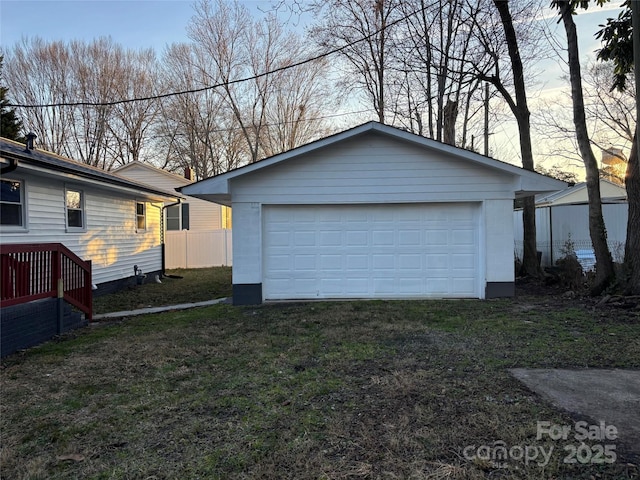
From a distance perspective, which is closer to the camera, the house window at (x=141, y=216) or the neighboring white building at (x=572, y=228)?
the neighboring white building at (x=572, y=228)

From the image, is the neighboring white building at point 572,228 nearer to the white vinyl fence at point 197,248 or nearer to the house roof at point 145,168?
the white vinyl fence at point 197,248

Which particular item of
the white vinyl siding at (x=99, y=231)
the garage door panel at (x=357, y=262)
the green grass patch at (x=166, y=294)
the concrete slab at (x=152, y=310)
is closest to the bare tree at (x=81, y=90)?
the white vinyl siding at (x=99, y=231)

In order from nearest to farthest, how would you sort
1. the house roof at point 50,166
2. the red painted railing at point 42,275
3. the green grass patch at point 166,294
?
1. the red painted railing at point 42,275
2. the house roof at point 50,166
3. the green grass patch at point 166,294

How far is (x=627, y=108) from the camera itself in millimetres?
25047

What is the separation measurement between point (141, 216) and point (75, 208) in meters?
4.06

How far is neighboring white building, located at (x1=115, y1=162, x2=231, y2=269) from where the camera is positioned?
1980cm

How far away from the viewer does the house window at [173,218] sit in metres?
21.4

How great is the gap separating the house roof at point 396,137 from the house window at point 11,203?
11.0 feet

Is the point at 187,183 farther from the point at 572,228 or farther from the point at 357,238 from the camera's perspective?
the point at 572,228

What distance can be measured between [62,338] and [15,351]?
0.89 m

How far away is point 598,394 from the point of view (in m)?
3.74

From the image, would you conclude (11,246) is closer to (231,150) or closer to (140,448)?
(140,448)

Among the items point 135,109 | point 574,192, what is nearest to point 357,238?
point 574,192

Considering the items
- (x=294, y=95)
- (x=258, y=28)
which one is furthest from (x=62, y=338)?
(x=294, y=95)
